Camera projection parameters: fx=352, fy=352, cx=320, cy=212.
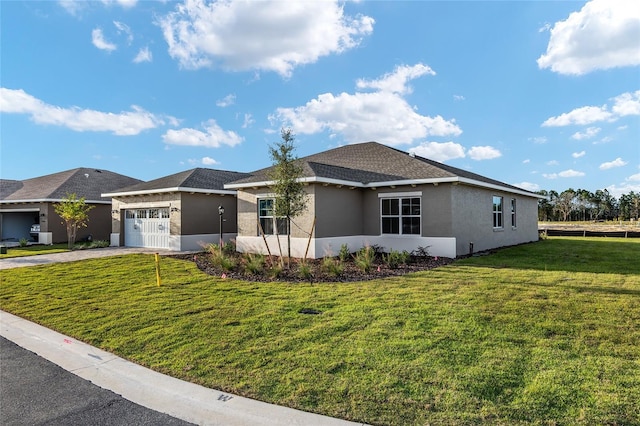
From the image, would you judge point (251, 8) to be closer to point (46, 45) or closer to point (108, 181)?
point (46, 45)

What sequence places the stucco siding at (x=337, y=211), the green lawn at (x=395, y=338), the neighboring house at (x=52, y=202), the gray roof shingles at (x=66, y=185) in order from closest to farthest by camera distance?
the green lawn at (x=395, y=338), the stucco siding at (x=337, y=211), the neighboring house at (x=52, y=202), the gray roof shingles at (x=66, y=185)

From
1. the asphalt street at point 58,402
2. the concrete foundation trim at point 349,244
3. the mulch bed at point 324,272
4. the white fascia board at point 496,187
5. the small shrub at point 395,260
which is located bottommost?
the asphalt street at point 58,402

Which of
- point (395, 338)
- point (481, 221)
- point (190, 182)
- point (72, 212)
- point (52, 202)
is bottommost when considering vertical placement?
point (395, 338)

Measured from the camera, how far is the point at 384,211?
15.9 m

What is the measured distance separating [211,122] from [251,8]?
9.89m

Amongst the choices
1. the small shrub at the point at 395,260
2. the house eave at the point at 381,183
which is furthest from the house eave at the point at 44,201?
the small shrub at the point at 395,260

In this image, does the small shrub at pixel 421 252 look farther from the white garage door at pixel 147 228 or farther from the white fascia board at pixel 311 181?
the white garage door at pixel 147 228

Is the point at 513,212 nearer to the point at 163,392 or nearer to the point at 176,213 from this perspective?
the point at 176,213

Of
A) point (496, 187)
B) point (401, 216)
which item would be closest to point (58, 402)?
point (401, 216)

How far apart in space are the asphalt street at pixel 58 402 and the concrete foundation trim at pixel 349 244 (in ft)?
29.5

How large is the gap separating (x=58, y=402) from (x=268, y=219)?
1230 cm

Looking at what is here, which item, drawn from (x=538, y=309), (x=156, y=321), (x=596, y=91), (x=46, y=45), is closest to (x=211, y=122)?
(x=46, y=45)

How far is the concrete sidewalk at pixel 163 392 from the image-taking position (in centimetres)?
346

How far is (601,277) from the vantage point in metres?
9.81
